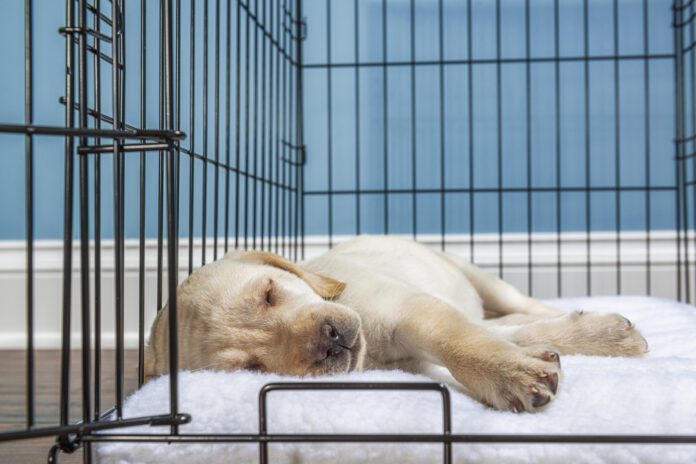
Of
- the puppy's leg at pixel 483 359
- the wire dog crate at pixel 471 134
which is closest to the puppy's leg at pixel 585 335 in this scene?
the puppy's leg at pixel 483 359

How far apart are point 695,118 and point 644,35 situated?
0.50 m

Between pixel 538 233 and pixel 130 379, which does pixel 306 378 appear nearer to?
pixel 130 379

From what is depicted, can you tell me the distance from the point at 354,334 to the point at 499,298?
1150 mm

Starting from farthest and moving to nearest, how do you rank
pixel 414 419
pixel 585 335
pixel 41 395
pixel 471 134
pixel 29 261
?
pixel 471 134 → pixel 41 395 → pixel 585 335 → pixel 414 419 → pixel 29 261

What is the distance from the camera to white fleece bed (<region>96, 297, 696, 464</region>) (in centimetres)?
101

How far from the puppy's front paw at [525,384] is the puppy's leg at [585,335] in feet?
1.18

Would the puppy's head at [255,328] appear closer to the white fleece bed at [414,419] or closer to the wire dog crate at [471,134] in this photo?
the white fleece bed at [414,419]

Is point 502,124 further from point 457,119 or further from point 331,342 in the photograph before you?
point 331,342

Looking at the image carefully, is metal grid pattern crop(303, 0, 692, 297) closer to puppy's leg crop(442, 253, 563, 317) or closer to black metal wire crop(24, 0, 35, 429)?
puppy's leg crop(442, 253, 563, 317)

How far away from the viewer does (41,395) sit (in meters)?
2.32

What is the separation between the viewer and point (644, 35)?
318 centimetres

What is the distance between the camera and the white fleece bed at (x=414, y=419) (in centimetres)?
101

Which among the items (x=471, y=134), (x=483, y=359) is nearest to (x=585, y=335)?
(x=483, y=359)

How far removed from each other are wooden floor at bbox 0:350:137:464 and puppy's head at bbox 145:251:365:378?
499mm
